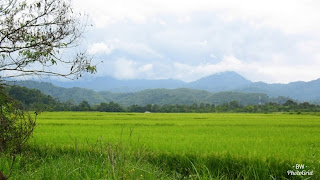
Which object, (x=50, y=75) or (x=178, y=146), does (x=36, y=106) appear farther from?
(x=178, y=146)

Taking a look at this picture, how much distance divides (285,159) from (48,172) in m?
4.10

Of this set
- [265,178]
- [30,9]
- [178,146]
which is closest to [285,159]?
[265,178]

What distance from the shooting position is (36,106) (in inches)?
237

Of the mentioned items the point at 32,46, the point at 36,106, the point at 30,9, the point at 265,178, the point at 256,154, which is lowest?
the point at 265,178

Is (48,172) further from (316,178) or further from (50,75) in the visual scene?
(316,178)

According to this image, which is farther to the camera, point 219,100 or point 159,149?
point 219,100

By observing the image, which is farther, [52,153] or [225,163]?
[52,153]

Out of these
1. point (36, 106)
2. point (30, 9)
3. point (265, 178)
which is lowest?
point (265, 178)

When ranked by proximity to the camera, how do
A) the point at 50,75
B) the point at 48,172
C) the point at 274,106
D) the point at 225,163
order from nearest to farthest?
the point at 48,172 < the point at 225,163 < the point at 50,75 < the point at 274,106

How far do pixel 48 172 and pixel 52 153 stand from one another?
2609 millimetres

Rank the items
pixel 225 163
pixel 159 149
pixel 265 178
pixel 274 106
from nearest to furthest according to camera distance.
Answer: pixel 265 178, pixel 225 163, pixel 159 149, pixel 274 106

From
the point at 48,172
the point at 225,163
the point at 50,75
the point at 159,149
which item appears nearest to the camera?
the point at 48,172

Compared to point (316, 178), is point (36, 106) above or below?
above

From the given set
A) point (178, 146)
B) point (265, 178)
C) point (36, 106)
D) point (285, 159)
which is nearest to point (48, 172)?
point (36, 106)
